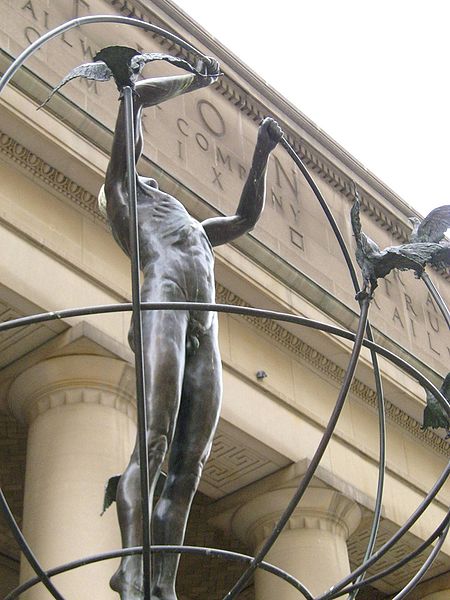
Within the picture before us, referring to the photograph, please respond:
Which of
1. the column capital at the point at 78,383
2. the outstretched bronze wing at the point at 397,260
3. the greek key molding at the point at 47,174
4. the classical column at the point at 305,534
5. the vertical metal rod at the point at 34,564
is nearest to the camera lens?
the vertical metal rod at the point at 34,564

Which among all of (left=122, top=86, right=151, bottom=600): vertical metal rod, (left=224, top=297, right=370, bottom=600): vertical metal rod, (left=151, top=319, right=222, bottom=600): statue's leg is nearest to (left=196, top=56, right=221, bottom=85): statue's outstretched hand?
(left=122, top=86, right=151, bottom=600): vertical metal rod

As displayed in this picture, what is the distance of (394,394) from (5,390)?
673 cm

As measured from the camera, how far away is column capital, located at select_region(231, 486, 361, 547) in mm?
18984

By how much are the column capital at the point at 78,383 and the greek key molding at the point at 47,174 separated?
69.0 inches

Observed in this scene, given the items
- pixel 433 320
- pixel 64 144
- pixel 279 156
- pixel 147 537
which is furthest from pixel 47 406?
pixel 147 537

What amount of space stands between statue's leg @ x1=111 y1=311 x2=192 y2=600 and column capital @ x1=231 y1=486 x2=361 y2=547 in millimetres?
12538

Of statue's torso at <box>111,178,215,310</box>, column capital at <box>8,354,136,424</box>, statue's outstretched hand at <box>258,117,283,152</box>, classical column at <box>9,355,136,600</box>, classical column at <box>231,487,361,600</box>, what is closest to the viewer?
statue's torso at <box>111,178,215,310</box>

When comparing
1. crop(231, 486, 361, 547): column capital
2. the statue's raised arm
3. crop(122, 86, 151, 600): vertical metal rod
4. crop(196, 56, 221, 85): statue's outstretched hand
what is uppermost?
→ crop(231, 486, 361, 547): column capital

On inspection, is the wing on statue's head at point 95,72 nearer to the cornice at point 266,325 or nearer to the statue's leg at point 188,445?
the statue's leg at point 188,445

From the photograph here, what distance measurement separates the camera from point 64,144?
16.2 metres

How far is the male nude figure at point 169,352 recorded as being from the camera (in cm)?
626

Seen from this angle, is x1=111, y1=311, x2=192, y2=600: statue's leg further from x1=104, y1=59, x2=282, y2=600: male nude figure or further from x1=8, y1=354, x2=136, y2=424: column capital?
x1=8, y1=354, x2=136, y2=424: column capital

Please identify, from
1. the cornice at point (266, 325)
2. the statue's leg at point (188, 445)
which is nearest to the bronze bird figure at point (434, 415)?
the statue's leg at point (188, 445)

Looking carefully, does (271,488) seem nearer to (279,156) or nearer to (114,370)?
(114,370)
